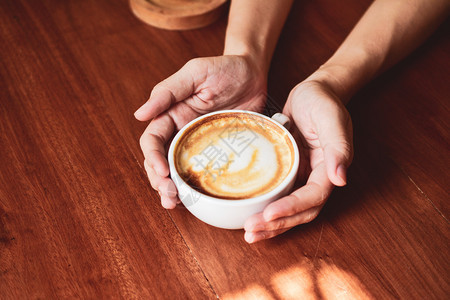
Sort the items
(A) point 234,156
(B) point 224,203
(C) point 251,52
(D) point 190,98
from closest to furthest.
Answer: (B) point 224,203 → (A) point 234,156 → (D) point 190,98 → (C) point 251,52

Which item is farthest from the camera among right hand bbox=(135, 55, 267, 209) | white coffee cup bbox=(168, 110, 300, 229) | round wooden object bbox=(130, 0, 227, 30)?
round wooden object bbox=(130, 0, 227, 30)

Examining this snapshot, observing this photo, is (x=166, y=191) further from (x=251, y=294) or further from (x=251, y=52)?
(x=251, y=52)

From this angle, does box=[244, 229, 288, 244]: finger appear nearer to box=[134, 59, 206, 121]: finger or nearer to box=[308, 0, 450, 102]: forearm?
box=[134, 59, 206, 121]: finger

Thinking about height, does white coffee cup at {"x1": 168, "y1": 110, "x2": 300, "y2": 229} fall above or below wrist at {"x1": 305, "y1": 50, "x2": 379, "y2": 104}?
below

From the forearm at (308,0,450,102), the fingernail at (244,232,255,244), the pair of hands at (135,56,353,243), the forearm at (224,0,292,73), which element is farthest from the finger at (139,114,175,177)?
the forearm at (308,0,450,102)

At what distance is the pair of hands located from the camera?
31.0 inches

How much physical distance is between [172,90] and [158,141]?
122 mm

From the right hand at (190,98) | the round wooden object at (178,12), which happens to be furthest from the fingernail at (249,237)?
the round wooden object at (178,12)

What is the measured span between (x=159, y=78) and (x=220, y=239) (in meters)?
0.51

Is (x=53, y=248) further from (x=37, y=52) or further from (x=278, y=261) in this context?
(x=37, y=52)

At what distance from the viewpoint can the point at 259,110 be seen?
3.62 ft

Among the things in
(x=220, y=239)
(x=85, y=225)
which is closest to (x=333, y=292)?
(x=220, y=239)

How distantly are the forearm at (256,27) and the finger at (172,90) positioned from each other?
0.65 feet

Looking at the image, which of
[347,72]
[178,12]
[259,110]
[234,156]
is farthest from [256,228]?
[178,12]
